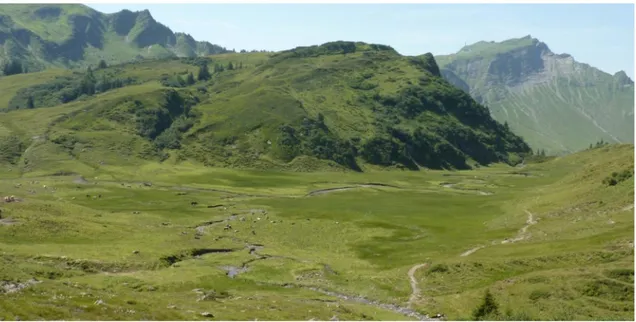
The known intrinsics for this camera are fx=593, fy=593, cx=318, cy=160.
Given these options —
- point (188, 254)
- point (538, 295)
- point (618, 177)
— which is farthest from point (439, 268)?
point (618, 177)

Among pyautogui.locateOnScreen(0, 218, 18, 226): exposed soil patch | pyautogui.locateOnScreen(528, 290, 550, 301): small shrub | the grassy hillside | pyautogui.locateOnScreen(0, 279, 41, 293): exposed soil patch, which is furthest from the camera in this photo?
pyautogui.locateOnScreen(0, 218, 18, 226): exposed soil patch

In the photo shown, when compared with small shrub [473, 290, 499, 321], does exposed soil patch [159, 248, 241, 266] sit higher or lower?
lower

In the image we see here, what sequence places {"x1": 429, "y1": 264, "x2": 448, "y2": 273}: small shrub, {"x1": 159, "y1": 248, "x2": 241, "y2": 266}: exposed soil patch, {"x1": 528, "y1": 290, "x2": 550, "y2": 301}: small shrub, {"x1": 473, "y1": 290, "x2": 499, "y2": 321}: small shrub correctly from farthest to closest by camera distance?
{"x1": 159, "y1": 248, "x2": 241, "y2": 266}: exposed soil patch < {"x1": 429, "y1": 264, "x2": 448, "y2": 273}: small shrub < {"x1": 528, "y1": 290, "x2": 550, "y2": 301}: small shrub < {"x1": 473, "y1": 290, "x2": 499, "y2": 321}: small shrub

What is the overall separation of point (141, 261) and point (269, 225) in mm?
52723

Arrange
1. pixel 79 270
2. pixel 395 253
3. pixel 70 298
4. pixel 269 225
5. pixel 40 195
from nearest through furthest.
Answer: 1. pixel 70 298
2. pixel 79 270
3. pixel 395 253
4. pixel 269 225
5. pixel 40 195

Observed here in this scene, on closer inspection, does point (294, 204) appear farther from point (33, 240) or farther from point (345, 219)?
point (33, 240)

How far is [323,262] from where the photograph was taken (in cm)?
10788

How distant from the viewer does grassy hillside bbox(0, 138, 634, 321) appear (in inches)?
2744

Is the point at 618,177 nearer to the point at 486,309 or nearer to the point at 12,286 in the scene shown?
the point at 486,309

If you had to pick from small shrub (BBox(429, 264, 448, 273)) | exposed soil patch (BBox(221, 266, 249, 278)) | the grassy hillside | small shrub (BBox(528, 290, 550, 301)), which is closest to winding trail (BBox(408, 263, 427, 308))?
the grassy hillside

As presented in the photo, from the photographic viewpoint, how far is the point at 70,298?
201 feet

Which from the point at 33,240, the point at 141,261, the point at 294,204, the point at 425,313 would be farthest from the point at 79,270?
the point at 294,204

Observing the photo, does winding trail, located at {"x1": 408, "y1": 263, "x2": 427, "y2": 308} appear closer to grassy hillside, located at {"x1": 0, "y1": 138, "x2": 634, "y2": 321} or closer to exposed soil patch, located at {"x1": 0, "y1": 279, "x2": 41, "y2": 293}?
grassy hillside, located at {"x1": 0, "y1": 138, "x2": 634, "y2": 321}

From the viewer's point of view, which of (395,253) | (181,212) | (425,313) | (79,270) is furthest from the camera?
(181,212)
